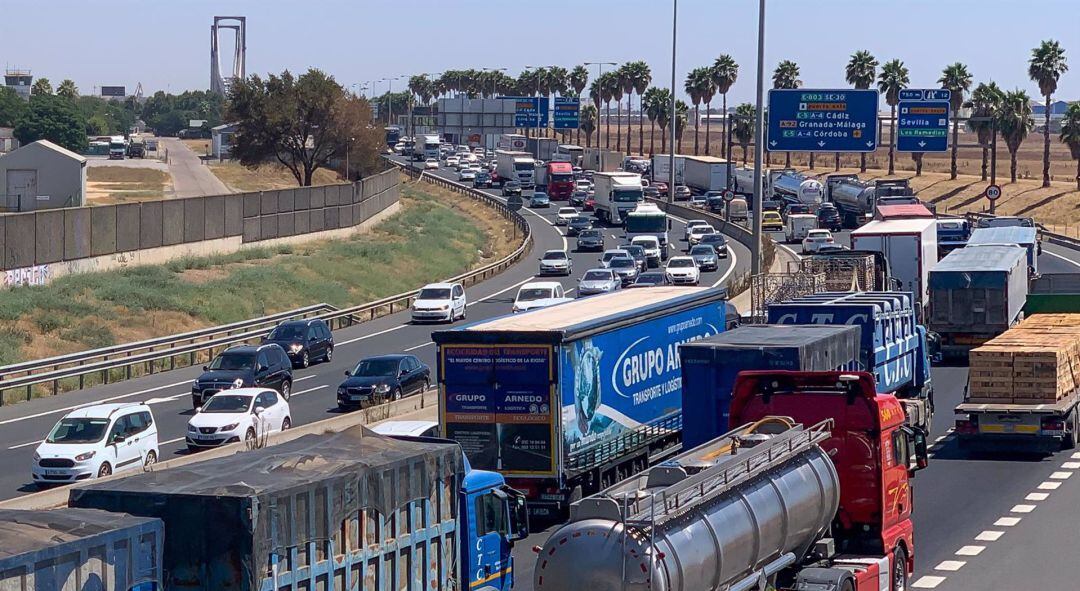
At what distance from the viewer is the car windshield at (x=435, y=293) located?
54844mm

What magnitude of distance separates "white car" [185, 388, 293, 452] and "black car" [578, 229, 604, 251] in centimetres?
5103

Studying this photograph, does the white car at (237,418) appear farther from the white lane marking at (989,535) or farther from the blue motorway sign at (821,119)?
the blue motorway sign at (821,119)

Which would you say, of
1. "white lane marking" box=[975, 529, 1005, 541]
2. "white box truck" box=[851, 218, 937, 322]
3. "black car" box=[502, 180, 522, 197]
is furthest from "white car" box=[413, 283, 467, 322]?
"black car" box=[502, 180, 522, 197]

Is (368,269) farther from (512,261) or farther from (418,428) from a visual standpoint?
(418,428)

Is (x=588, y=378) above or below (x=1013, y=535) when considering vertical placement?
above

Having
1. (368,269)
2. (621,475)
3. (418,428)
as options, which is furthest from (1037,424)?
(368,269)

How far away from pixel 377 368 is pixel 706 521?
24.1 meters

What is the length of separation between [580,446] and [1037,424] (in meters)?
10.5

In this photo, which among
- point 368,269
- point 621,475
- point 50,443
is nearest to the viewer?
point 621,475

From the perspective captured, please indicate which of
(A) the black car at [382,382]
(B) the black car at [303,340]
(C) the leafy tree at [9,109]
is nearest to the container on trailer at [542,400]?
(A) the black car at [382,382]

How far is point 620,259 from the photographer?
66.4 m

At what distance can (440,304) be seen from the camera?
54.2 metres

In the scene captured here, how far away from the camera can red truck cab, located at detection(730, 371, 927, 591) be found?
1717cm

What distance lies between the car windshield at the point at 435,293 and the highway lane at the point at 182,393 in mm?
1330
